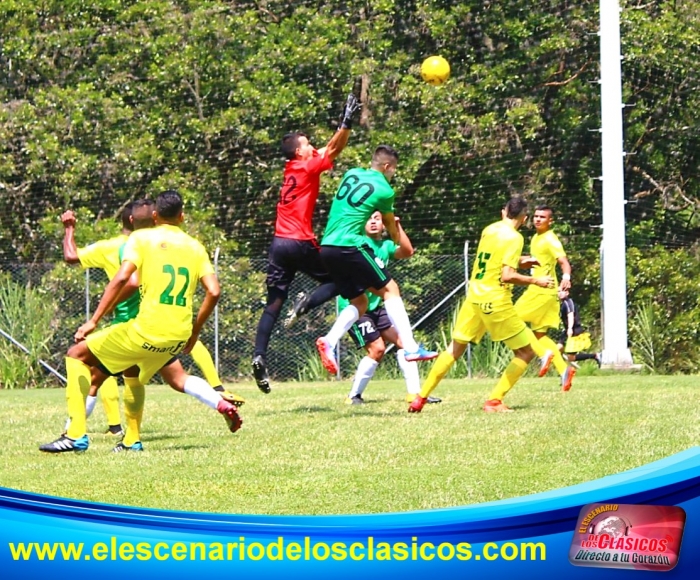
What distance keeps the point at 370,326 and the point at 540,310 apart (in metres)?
2.80

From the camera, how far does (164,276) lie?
7.70 meters

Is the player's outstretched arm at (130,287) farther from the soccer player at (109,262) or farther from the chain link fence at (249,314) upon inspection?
the chain link fence at (249,314)

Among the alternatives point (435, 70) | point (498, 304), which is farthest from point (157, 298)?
point (435, 70)

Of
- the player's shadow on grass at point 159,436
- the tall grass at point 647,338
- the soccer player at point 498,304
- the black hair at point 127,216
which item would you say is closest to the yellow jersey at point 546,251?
the soccer player at point 498,304

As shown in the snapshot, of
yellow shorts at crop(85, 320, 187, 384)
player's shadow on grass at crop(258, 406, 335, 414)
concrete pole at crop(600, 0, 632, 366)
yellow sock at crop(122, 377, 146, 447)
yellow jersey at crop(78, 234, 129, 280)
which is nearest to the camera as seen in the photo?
yellow shorts at crop(85, 320, 187, 384)

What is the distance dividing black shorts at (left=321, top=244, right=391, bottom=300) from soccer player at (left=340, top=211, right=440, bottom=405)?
4.84 ft

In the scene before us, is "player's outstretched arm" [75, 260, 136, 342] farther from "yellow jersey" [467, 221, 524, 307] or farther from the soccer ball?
the soccer ball

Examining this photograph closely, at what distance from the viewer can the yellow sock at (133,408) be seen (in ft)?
27.1

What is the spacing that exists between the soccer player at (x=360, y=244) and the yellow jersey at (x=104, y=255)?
1.66 m

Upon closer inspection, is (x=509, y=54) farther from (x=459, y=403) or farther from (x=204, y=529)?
(x=204, y=529)

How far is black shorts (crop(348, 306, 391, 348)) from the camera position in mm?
12156

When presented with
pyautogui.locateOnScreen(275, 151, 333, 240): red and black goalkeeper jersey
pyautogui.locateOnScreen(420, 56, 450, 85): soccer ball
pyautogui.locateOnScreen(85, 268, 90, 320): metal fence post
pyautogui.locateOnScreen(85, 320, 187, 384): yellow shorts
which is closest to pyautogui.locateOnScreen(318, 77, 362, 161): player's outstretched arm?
pyautogui.locateOnScreen(275, 151, 333, 240): red and black goalkeeper jersey

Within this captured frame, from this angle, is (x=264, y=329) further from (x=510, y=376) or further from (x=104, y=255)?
(x=510, y=376)

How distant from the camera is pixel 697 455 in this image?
218cm
